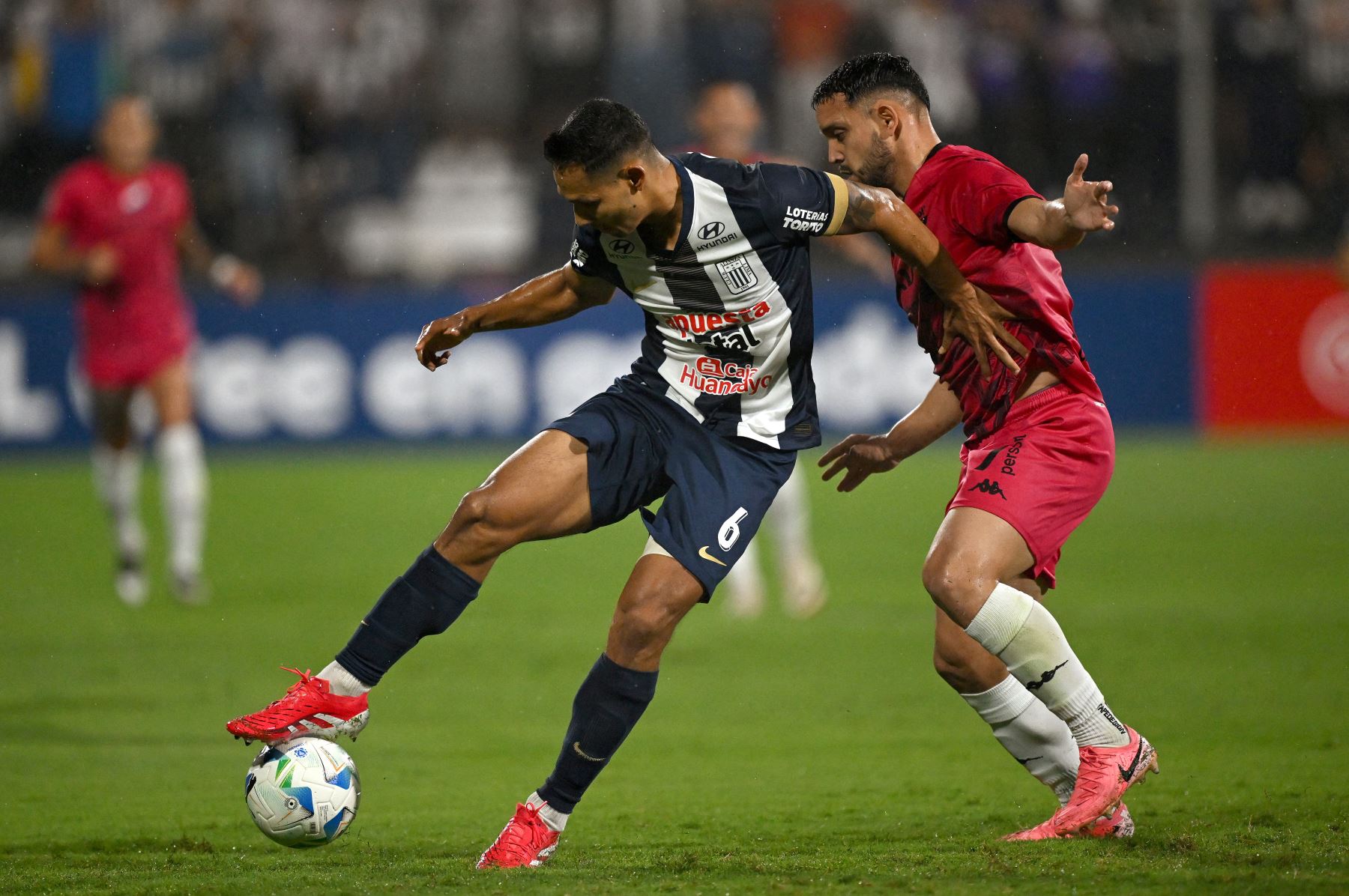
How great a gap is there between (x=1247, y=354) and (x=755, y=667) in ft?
26.7

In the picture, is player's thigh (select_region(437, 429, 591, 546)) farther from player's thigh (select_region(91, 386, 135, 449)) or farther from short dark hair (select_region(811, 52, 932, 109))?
player's thigh (select_region(91, 386, 135, 449))

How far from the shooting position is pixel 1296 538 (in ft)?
32.2

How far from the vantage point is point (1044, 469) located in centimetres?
421

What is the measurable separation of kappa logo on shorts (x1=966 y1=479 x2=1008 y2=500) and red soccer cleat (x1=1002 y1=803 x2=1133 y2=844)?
0.85m

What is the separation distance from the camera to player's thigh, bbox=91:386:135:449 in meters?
9.38

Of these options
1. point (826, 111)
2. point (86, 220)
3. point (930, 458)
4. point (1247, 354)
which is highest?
point (826, 111)

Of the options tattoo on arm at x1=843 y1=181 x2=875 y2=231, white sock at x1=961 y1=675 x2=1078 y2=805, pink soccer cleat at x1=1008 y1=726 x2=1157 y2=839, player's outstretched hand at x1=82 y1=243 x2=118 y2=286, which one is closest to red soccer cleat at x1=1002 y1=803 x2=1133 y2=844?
pink soccer cleat at x1=1008 y1=726 x2=1157 y2=839

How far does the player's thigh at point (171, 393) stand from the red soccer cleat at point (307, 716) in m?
5.45

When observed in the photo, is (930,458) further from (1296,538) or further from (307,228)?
(307,228)

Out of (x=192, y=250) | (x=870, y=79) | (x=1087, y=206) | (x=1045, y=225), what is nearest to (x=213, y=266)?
(x=192, y=250)

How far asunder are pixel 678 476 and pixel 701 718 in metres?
2.01

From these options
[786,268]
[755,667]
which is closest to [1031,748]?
[786,268]

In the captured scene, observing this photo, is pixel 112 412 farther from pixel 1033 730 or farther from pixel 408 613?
pixel 1033 730

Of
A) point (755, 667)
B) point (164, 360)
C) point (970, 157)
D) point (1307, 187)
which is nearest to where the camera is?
point (970, 157)
